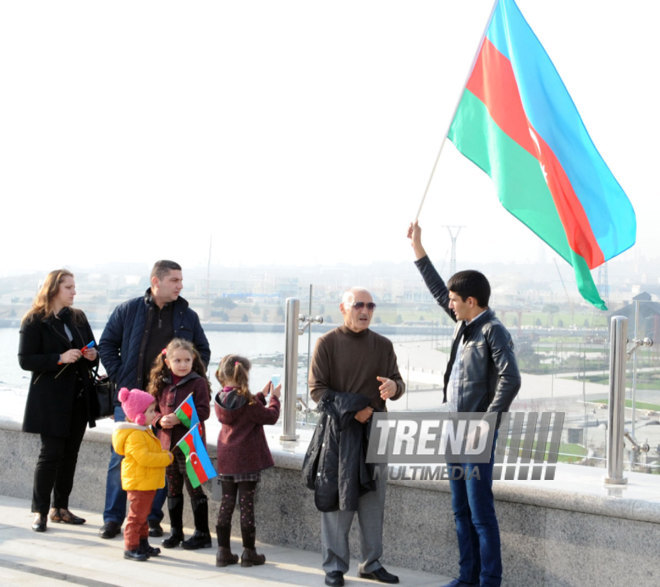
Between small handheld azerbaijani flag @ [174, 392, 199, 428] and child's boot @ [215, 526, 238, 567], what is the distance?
670 mm

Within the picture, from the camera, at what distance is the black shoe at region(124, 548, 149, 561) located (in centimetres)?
623

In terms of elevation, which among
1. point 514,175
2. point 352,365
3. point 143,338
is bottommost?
point 352,365

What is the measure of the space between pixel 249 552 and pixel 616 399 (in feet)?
7.62

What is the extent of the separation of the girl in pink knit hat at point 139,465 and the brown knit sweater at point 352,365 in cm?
112

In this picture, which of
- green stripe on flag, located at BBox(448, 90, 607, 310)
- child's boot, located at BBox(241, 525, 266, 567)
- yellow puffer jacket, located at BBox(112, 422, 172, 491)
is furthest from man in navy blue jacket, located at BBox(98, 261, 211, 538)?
green stripe on flag, located at BBox(448, 90, 607, 310)

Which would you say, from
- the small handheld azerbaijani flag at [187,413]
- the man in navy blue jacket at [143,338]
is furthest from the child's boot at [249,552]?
the man in navy blue jacket at [143,338]

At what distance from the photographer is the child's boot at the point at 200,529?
6586 millimetres

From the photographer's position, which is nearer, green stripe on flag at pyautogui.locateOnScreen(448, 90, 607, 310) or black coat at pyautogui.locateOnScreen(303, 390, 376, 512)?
black coat at pyautogui.locateOnScreen(303, 390, 376, 512)

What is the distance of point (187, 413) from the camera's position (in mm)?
6395

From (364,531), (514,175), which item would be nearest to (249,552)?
(364,531)

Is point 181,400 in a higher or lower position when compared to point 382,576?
higher

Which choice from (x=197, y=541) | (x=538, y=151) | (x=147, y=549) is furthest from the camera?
(x=197, y=541)

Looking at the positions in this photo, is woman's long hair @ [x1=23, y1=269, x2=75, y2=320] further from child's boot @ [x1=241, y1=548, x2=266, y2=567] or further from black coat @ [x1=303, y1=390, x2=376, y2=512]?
black coat @ [x1=303, y1=390, x2=376, y2=512]

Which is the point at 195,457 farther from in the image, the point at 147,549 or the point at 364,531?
the point at 364,531
